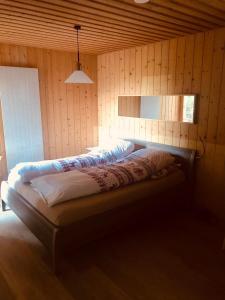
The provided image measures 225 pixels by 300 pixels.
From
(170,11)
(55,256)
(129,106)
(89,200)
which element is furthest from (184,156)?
(55,256)

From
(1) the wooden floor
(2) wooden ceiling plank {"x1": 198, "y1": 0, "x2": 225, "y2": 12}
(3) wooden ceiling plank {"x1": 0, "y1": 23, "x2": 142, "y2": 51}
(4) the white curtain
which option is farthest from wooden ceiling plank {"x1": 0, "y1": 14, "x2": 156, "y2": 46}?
(1) the wooden floor

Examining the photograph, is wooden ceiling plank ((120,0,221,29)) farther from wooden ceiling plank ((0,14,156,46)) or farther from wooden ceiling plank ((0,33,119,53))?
wooden ceiling plank ((0,33,119,53))

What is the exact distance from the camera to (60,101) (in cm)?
429

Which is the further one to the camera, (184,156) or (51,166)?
(184,156)

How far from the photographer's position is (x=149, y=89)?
3.69 metres

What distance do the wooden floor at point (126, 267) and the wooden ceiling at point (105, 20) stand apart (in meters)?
2.31

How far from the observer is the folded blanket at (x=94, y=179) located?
90.8 inches

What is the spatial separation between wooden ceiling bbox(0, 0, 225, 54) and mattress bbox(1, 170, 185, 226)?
5.74 ft

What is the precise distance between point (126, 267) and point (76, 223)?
2.03ft

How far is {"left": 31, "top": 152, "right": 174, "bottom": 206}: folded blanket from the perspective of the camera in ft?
7.57

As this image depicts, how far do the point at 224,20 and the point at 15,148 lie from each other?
328 cm

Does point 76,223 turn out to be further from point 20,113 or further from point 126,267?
point 20,113

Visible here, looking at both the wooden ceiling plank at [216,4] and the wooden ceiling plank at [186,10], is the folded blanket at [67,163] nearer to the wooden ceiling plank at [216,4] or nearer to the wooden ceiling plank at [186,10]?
the wooden ceiling plank at [186,10]

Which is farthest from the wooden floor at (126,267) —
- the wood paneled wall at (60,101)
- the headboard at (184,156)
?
the wood paneled wall at (60,101)
